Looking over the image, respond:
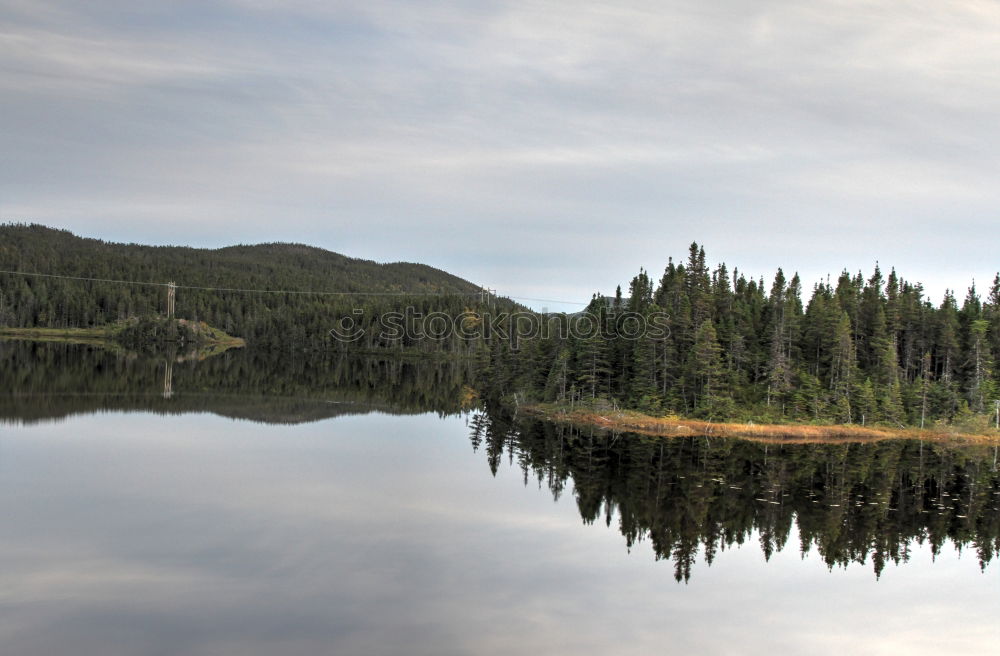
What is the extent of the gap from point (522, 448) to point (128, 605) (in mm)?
46055

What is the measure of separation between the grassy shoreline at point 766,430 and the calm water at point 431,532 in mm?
5061

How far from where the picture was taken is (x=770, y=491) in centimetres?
5238

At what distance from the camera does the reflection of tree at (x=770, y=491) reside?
40969mm

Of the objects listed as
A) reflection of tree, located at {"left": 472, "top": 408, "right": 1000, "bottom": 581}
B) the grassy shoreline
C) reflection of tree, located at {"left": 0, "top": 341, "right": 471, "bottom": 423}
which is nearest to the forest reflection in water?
reflection of tree, located at {"left": 472, "top": 408, "right": 1000, "bottom": 581}

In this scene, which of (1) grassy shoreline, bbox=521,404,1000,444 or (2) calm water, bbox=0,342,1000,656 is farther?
(1) grassy shoreline, bbox=521,404,1000,444

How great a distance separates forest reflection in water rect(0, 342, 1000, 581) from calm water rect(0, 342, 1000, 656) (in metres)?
0.30

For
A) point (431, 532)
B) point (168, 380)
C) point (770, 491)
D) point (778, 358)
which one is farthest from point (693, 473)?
point (168, 380)

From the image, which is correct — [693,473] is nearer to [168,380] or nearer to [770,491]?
[770,491]

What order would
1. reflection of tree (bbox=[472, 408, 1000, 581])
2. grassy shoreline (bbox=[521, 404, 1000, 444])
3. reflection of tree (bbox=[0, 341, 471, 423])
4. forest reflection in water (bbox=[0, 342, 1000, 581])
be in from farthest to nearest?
reflection of tree (bbox=[0, 341, 471, 423]), grassy shoreline (bbox=[521, 404, 1000, 444]), forest reflection in water (bbox=[0, 342, 1000, 581]), reflection of tree (bbox=[472, 408, 1000, 581])

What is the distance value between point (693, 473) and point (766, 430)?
2912cm

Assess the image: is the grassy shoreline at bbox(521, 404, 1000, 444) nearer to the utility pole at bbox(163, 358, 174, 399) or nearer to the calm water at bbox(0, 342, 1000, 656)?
the calm water at bbox(0, 342, 1000, 656)

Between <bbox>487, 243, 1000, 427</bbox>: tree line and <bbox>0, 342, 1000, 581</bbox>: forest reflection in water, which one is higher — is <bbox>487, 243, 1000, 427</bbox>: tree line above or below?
above

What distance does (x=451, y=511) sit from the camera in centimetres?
4512

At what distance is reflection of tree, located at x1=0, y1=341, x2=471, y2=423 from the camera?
86562mm
